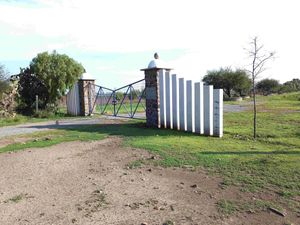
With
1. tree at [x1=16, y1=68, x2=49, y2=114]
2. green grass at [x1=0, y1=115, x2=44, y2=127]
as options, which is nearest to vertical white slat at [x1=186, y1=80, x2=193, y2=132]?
green grass at [x1=0, y1=115, x2=44, y2=127]

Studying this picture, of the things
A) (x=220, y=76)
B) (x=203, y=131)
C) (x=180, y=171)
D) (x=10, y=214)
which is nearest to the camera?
(x=10, y=214)

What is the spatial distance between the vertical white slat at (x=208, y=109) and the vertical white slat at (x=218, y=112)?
0.13 meters

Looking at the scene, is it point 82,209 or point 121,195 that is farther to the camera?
point 121,195

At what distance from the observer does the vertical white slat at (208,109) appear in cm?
998

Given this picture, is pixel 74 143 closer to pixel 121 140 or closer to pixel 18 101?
pixel 121 140

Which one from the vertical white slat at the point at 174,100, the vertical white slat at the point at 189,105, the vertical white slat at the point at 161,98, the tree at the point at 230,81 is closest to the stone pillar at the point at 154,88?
the vertical white slat at the point at 161,98

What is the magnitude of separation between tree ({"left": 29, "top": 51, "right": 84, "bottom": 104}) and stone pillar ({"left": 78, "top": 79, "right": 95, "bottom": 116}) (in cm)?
185

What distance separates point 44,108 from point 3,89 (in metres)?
2.92

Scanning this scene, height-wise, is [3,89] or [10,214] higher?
[3,89]

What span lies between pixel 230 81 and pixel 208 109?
3195cm

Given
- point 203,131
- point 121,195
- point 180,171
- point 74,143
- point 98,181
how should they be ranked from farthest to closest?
point 203,131, point 74,143, point 180,171, point 98,181, point 121,195

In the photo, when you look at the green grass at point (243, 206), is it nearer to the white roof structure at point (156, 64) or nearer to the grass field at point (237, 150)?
the grass field at point (237, 150)

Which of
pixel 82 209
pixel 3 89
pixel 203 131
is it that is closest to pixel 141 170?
pixel 82 209

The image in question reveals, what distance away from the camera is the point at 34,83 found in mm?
20109
